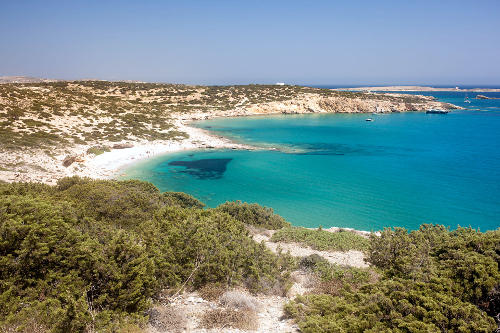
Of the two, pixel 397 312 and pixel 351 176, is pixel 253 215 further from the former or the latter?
pixel 351 176

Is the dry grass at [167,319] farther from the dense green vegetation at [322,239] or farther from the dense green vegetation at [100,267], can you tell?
the dense green vegetation at [322,239]

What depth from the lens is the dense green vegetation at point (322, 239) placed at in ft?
46.7

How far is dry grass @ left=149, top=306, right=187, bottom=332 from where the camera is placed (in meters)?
6.33

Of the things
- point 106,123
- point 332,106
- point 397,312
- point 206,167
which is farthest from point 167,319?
point 332,106

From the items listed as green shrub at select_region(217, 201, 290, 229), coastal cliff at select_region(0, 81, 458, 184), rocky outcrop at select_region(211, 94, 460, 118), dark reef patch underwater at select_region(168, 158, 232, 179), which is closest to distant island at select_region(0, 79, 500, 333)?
green shrub at select_region(217, 201, 290, 229)

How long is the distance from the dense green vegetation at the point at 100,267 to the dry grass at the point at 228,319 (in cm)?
139

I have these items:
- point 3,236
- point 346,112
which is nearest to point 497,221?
point 3,236

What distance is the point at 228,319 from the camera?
6.65 m

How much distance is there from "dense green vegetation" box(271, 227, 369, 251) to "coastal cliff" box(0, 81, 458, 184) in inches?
727

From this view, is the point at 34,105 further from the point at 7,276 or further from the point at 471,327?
the point at 471,327

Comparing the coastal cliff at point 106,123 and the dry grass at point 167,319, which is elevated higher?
the coastal cliff at point 106,123

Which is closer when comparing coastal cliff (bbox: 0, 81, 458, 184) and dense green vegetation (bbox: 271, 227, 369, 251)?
dense green vegetation (bbox: 271, 227, 369, 251)

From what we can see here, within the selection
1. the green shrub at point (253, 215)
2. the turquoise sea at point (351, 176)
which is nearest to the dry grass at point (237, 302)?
the green shrub at point (253, 215)

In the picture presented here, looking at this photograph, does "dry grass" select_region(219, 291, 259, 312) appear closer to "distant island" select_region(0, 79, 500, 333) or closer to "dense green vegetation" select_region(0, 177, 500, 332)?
"distant island" select_region(0, 79, 500, 333)
